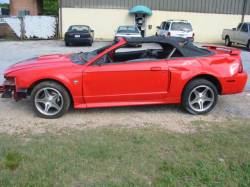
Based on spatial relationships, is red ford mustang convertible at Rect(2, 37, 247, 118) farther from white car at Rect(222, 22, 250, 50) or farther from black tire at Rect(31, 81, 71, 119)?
white car at Rect(222, 22, 250, 50)

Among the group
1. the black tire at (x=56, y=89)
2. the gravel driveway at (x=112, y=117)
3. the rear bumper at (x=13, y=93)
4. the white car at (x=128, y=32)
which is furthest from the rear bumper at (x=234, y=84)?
the white car at (x=128, y=32)

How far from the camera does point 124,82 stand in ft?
18.6

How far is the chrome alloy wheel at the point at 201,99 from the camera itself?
596 centimetres

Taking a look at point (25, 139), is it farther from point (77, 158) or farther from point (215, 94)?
point (215, 94)

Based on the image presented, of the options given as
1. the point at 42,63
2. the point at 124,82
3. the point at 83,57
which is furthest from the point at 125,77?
the point at 42,63

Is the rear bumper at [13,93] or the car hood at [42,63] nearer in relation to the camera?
the rear bumper at [13,93]

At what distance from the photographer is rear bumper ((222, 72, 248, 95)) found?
5977mm

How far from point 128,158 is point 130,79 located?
1.93 m

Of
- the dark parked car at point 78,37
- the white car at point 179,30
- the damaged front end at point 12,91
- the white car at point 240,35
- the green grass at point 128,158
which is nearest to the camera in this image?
the green grass at point 128,158

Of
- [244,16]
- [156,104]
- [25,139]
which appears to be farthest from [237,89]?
[244,16]

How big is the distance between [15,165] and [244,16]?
29.9m

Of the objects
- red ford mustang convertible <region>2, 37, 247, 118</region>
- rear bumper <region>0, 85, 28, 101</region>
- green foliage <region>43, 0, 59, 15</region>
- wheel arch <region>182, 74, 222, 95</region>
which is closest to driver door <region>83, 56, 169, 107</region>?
red ford mustang convertible <region>2, 37, 247, 118</region>

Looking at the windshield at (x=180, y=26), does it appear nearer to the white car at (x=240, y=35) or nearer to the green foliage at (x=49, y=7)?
the white car at (x=240, y=35)

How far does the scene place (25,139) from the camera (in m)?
4.67
